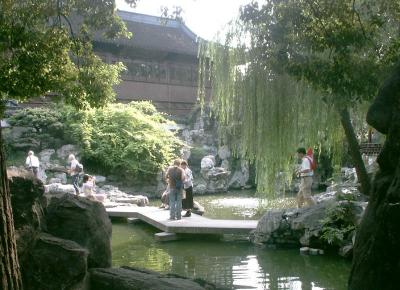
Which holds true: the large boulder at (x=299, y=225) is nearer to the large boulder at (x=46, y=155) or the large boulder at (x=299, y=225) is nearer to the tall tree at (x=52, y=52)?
the tall tree at (x=52, y=52)

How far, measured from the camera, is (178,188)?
10086 millimetres

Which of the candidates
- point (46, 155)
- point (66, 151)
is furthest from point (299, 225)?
point (46, 155)

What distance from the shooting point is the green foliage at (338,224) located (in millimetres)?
8227

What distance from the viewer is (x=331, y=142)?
1052cm

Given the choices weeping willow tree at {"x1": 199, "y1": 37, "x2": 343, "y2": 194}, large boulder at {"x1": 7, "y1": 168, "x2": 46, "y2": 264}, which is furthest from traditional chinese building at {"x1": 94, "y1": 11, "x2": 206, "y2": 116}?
large boulder at {"x1": 7, "y1": 168, "x2": 46, "y2": 264}

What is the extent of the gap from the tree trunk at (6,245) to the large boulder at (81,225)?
7.29 ft

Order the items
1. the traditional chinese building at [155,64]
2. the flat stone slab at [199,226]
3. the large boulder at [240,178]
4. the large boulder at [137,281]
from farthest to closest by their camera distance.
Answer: the traditional chinese building at [155,64] → the large boulder at [240,178] → the flat stone slab at [199,226] → the large boulder at [137,281]

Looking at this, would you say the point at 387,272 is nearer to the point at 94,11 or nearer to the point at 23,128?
the point at 94,11

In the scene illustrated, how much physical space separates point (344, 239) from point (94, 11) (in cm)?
564

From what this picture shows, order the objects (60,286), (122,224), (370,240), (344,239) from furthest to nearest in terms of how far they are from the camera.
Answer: (122,224)
(344,239)
(60,286)
(370,240)

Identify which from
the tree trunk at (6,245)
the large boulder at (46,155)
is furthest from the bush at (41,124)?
the tree trunk at (6,245)

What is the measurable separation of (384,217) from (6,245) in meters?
2.67

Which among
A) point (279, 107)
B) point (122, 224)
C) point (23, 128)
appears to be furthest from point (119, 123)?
point (279, 107)

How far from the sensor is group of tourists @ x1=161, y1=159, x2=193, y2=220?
9.99 m
